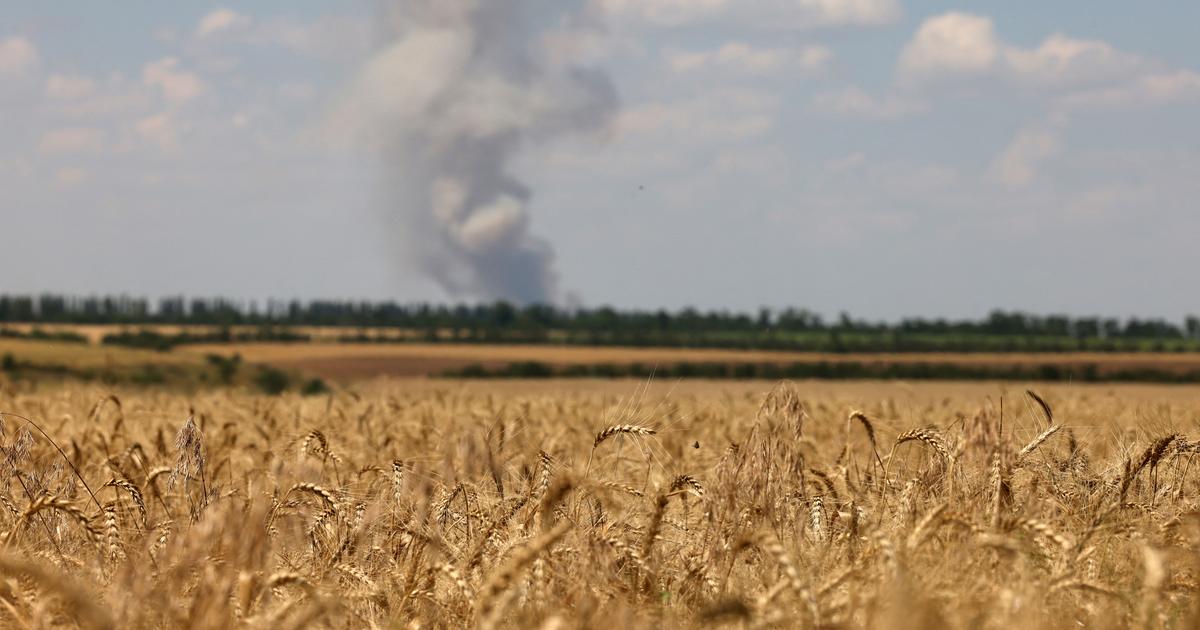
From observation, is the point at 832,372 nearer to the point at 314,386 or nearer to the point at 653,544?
the point at 314,386

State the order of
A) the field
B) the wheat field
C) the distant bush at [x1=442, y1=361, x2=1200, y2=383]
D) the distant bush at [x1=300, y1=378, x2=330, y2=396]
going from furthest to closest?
the distant bush at [x1=442, y1=361, x2=1200, y2=383] → the field → the distant bush at [x1=300, y1=378, x2=330, y2=396] → the wheat field

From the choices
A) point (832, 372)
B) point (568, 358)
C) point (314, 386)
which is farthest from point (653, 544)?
point (568, 358)

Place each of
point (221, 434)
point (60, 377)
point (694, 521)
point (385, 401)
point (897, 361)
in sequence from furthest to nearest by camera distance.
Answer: point (897, 361) < point (60, 377) < point (385, 401) < point (221, 434) < point (694, 521)

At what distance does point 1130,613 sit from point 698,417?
9.56 metres

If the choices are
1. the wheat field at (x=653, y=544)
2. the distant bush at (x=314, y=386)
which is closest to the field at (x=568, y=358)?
the distant bush at (x=314, y=386)

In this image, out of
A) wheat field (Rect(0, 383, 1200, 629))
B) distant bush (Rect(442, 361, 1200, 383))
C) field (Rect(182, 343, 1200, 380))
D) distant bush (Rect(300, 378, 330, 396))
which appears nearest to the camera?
wheat field (Rect(0, 383, 1200, 629))

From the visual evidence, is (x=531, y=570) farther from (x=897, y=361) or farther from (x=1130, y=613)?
(x=897, y=361)

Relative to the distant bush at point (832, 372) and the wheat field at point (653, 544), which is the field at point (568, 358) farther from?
the wheat field at point (653, 544)

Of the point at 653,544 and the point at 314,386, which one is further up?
the point at 653,544

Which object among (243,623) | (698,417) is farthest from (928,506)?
(698,417)

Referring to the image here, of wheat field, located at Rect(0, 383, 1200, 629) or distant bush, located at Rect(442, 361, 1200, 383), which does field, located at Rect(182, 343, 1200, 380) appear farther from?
wheat field, located at Rect(0, 383, 1200, 629)

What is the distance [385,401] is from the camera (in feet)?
44.7

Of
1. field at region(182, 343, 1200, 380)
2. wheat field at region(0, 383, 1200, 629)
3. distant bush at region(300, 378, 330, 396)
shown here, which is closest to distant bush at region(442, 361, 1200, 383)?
field at region(182, 343, 1200, 380)

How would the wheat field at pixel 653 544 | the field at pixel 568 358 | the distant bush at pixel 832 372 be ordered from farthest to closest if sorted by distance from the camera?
the distant bush at pixel 832 372 → the field at pixel 568 358 → the wheat field at pixel 653 544
